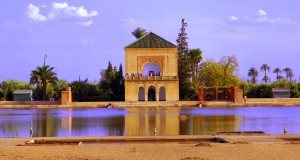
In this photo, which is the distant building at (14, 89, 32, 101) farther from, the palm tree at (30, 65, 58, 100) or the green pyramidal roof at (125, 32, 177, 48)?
the green pyramidal roof at (125, 32, 177, 48)

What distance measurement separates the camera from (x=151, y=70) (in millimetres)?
53875

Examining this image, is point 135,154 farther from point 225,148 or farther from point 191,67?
point 191,67

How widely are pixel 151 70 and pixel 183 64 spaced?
405 centimetres

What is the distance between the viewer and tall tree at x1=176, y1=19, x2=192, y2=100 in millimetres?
53750

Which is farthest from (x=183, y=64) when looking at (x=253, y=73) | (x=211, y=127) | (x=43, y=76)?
(x=253, y=73)

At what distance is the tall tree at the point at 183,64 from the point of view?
53.8 meters

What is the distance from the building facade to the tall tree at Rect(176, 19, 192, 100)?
7.48ft

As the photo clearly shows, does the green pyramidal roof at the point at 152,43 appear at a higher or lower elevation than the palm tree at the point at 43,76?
higher

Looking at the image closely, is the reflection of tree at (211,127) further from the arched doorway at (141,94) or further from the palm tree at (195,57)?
the palm tree at (195,57)

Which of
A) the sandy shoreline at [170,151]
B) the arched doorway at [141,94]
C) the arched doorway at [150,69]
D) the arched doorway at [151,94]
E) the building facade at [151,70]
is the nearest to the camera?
the sandy shoreline at [170,151]

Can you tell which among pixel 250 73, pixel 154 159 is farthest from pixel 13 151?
pixel 250 73

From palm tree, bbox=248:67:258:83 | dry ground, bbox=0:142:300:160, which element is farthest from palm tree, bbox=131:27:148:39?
dry ground, bbox=0:142:300:160

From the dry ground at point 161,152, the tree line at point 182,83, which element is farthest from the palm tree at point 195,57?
the dry ground at point 161,152

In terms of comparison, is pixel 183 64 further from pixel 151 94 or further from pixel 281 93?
pixel 281 93
